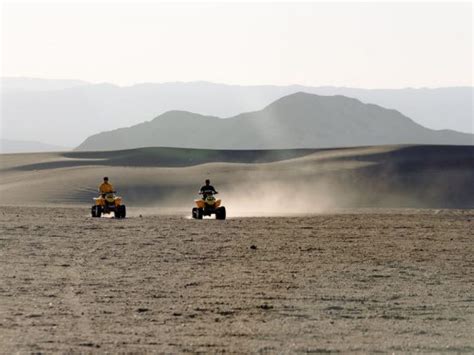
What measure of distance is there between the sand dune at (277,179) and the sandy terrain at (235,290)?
2119 cm

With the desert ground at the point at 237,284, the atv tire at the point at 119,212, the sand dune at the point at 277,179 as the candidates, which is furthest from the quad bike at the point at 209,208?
the sand dune at the point at 277,179

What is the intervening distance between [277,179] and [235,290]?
48382 mm

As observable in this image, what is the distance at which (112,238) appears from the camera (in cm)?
2688

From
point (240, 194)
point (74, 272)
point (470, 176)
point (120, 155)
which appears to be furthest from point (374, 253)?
point (120, 155)

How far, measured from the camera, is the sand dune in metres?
56.6

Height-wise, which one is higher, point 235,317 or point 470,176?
point 470,176

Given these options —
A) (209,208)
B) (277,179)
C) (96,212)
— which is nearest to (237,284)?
(209,208)

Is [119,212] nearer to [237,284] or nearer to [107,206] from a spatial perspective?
[107,206]

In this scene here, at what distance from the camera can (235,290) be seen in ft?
54.8

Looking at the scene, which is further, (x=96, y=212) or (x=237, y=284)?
(x=96, y=212)

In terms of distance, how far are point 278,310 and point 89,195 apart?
4448 centimetres

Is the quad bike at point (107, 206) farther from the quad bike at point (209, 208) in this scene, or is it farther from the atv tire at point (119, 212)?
the quad bike at point (209, 208)

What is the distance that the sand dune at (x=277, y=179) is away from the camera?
56.6 m

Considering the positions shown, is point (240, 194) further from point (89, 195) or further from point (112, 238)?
point (112, 238)
